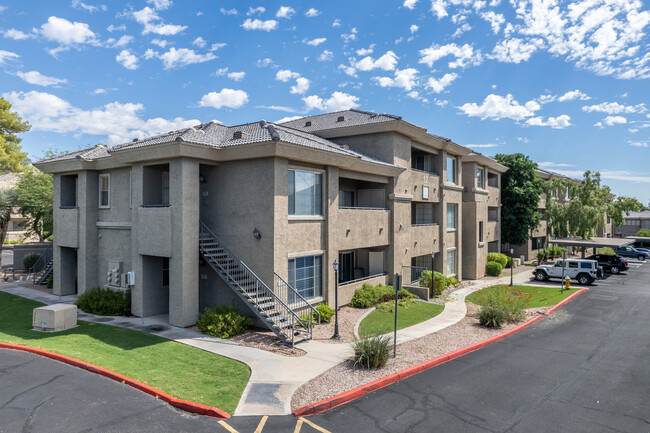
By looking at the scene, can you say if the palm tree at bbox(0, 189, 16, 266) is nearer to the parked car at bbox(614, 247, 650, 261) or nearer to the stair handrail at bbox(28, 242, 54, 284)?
the stair handrail at bbox(28, 242, 54, 284)

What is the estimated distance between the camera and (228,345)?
14312 millimetres

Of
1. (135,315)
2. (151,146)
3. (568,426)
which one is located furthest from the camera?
(135,315)

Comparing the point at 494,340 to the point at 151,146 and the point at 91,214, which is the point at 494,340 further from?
the point at 91,214

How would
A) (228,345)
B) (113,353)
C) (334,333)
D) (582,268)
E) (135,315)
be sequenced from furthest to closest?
(582,268) → (135,315) → (334,333) → (228,345) → (113,353)

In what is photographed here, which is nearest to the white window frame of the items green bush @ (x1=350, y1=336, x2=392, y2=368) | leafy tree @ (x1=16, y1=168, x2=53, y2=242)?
leafy tree @ (x1=16, y1=168, x2=53, y2=242)

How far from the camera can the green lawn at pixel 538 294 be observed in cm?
2356

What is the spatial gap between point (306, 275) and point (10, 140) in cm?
5077

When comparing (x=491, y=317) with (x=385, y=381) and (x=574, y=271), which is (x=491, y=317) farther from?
(x=574, y=271)

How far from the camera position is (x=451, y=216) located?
1214 inches

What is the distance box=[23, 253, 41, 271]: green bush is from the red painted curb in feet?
64.3

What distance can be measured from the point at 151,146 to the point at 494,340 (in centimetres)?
1606

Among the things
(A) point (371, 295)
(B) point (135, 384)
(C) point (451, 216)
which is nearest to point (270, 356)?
(B) point (135, 384)

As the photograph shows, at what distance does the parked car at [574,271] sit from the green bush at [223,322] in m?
25.1

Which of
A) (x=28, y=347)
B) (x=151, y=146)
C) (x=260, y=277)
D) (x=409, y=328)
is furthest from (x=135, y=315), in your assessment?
(x=409, y=328)
